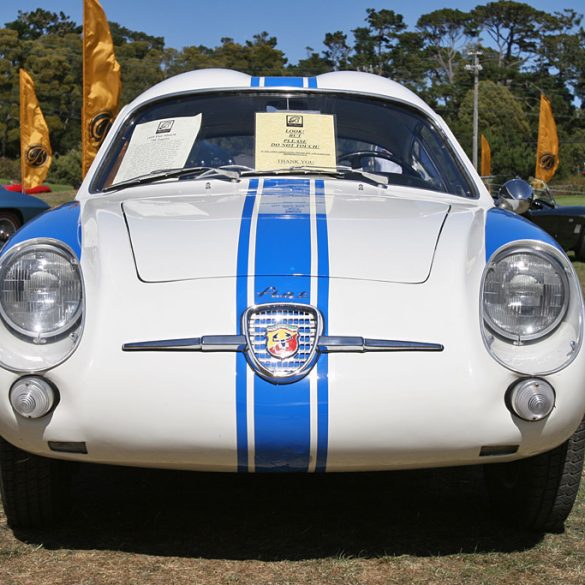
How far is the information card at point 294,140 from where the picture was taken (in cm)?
348

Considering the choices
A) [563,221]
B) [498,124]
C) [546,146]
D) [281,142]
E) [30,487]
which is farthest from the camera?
[498,124]

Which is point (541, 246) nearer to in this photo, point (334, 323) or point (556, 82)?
point (334, 323)

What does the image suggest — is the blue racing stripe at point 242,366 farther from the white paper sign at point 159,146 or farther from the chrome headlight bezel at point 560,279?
the white paper sign at point 159,146

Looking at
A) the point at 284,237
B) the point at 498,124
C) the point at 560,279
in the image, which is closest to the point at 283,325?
the point at 284,237

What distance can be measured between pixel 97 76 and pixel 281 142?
7.73 metres

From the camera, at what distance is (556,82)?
265ft

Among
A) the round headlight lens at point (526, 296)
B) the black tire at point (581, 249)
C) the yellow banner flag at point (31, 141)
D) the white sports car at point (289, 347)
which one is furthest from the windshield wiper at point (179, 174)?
the yellow banner flag at point (31, 141)

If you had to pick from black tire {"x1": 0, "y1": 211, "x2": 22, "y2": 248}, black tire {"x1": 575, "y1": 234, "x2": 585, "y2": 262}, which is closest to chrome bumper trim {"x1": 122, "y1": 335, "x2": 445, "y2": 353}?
black tire {"x1": 0, "y1": 211, "x2": 22, "y2": 248}

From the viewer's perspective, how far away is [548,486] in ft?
8.77

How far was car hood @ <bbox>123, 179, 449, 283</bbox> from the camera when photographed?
2.49 m

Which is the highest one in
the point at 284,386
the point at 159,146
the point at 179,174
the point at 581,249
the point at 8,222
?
the point at 159,146

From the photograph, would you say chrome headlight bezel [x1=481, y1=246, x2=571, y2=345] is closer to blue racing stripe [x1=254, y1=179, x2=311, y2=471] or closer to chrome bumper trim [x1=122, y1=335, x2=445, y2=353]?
chrome bumper trim [x1=122, y1=335, x2=445, y2=353]

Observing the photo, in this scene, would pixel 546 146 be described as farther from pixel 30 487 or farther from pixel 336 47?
pixel 336 47

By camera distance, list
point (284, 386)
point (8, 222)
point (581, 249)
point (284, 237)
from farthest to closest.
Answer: point (581, 249) < point (8, 222) < point (284, 237) < point (284, 386)
